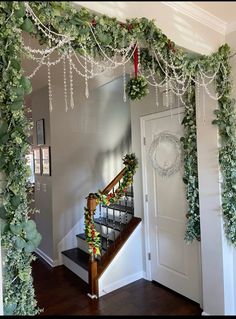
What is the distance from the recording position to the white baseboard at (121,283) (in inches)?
114

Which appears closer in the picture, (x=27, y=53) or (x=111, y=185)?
(x=27, y=53)

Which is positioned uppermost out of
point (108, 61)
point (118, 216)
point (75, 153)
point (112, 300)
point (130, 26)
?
point (130, 26)

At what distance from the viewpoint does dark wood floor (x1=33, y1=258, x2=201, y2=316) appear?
2.54m

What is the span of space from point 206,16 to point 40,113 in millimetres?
2836

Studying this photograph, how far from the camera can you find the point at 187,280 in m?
2.74

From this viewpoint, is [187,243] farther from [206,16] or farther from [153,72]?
[206,16]

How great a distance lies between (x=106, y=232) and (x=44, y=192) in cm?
121

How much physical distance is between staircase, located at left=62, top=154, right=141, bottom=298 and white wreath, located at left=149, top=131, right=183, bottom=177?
12.5 inches

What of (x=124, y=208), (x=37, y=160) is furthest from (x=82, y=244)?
(x=37, y=160)

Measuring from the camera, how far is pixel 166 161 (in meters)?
2.96

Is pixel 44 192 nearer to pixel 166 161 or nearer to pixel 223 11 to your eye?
pixel 166 161

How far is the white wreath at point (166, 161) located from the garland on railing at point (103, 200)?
0.97 ft

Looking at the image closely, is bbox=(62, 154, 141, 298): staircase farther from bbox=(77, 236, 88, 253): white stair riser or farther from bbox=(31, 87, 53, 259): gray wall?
bbox=(31, 87, 53, 259): gray wall

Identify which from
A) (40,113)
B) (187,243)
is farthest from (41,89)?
(187,243)
